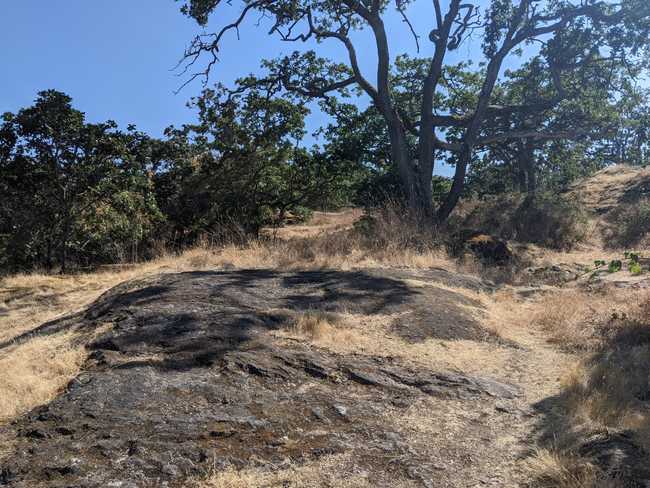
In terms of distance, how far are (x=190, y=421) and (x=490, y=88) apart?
1292 cm

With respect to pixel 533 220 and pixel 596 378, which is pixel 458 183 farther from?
pixel 596 378

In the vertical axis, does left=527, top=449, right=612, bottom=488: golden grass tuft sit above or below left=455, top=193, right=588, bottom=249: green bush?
below

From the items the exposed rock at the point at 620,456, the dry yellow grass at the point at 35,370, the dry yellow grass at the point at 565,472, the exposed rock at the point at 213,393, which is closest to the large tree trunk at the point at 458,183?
the exposed rock at the point at 213,393

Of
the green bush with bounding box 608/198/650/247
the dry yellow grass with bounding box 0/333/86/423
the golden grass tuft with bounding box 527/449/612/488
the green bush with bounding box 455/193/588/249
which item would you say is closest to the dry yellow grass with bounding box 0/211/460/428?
the dry yellow grass with bounding box 0/333/86/423

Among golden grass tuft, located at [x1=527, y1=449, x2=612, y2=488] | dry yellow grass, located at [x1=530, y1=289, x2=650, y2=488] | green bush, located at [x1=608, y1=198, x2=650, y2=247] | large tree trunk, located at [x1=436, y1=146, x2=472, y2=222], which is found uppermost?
large tree trunk, located at [x1=436, y1=146, x2=472, y2=222]

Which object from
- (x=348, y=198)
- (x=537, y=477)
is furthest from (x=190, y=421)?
(x=348, y=198)

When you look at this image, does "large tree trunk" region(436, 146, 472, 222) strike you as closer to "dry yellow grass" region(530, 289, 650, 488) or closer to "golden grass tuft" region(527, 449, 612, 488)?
"dry yellow grass" region(530, 289, 650, 488)

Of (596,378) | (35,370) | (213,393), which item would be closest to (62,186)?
(35,370)

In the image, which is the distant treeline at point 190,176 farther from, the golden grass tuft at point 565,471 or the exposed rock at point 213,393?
the golden grass tuft at point 565,471

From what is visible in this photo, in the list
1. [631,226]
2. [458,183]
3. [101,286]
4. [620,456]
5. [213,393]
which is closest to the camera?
[620,456]

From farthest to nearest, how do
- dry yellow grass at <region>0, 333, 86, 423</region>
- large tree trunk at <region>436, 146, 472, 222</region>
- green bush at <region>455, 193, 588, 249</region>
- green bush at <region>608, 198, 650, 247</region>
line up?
green bush at <region>455, 193, 588, 249</region>
large tree trunk at <region>436, 146, 472, 222</region>
green bush at <region>608, 198, 650, 247</region>
dry yellow grass at <region>0, 333, 86, 423</region>

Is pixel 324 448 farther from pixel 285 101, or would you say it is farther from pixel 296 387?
pixel 285 101

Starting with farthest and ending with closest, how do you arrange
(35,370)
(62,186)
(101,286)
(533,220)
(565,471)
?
(533,220) < (62,186) < (101,286) < (35,370) < (565,471)

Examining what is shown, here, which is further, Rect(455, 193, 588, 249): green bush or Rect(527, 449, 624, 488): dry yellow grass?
Rect(455, 193, 588, 249): green bush
